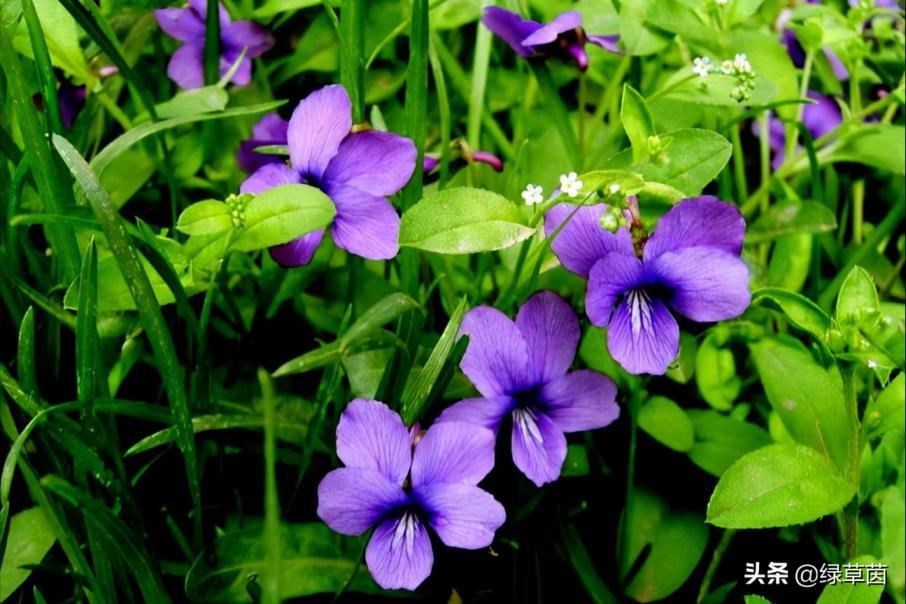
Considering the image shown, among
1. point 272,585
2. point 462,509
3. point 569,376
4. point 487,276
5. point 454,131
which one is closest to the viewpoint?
point 272,585

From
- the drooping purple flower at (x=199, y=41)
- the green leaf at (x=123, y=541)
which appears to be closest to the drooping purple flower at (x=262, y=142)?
the drooping purple flower at (x=199, y=41)

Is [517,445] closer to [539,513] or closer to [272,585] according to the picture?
[539,513]

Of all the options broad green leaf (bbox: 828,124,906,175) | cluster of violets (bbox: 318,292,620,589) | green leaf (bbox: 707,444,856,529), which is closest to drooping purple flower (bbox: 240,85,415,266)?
cluster of violets (bbox: 318,292,620,589)

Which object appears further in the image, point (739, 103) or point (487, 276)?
point (487, 276)

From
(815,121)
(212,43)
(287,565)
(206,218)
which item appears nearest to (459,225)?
(206,218)

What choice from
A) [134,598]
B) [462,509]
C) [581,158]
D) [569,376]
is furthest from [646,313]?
[134,598]

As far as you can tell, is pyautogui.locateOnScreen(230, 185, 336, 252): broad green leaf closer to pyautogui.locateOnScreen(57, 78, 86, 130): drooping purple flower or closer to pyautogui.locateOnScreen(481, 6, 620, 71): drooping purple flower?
pyautogui.locateOnScreen(481, 6, 620, 71): drooping purple flower

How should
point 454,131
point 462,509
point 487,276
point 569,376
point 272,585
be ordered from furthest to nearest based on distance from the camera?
1. point 454,131
2. point 487,276
3. point 569,376
4. point 462,509
5. point 272,585
